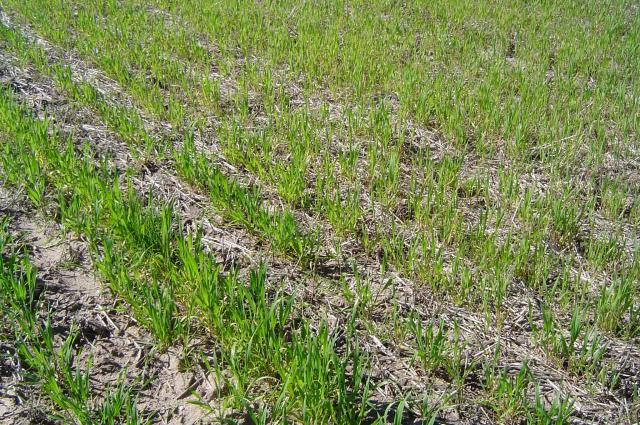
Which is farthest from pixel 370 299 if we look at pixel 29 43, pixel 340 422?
pixel 29 43

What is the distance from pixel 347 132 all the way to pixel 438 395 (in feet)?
7.25

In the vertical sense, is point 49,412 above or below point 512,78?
below

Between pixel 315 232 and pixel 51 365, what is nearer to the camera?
pixel 51 365

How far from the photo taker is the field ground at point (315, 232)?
1.87 metres

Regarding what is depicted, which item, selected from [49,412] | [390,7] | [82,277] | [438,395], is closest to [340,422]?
[438,395]

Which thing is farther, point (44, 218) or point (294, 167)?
point (294, 167)

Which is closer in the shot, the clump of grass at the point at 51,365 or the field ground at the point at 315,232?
the clump of grass at the point at 51,365

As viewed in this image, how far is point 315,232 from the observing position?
8.56ft

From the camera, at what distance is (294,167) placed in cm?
303

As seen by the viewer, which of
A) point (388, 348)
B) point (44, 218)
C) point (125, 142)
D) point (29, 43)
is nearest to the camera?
point (388, 348)

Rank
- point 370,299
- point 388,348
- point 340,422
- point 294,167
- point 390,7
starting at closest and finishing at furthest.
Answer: point 340,422 < point 388,348 < point 370,299 < point 294,167 < point 390,7

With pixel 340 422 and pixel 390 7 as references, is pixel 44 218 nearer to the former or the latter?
pixel 340 422

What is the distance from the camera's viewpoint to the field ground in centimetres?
187

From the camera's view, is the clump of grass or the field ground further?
the field ground
